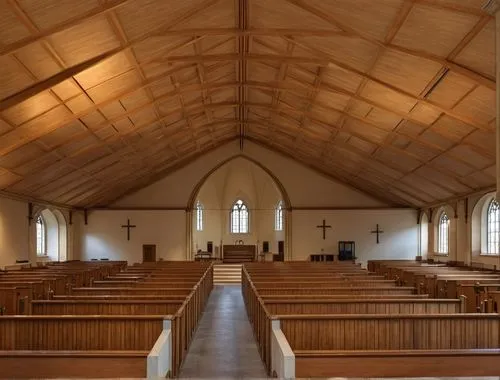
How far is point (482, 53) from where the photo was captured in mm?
9289

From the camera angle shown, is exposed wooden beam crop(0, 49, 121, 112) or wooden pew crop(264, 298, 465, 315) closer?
wooden pew crop(264, 298, 465, 315)

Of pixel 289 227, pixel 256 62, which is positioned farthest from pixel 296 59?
pixel 289 227

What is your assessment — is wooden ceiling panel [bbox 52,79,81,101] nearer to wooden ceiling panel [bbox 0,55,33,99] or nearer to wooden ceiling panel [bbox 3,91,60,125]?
wooden ceiling panel [bbox 3,91,60,125]

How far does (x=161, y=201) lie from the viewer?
88.7 ft

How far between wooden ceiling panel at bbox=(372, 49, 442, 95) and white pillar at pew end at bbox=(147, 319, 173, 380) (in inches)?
259

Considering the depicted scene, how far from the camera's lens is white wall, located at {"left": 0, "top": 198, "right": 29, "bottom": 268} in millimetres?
18266

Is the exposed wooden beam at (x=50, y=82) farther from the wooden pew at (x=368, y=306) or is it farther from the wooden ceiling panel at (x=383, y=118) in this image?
the wooden ceiling panel at (x=383, y=118)

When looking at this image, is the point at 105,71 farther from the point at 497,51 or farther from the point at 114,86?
the point at 497,51

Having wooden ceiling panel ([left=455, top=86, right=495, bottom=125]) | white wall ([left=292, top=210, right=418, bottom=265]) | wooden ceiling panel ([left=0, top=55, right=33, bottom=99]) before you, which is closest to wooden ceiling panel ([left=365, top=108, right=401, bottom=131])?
wooden ceiling panel ([left=455, top=86, right=495, bottom=125])

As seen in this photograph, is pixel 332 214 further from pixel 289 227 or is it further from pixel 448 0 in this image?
pixel 448 0

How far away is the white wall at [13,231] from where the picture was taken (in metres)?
18.3

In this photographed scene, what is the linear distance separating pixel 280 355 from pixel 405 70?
7.10 metres

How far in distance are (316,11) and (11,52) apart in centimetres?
496

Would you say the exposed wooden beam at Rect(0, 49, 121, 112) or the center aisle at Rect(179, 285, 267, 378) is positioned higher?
the exposed wooden beam at Rect(0, 49, 121, 112)
